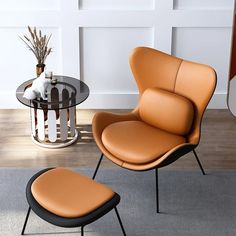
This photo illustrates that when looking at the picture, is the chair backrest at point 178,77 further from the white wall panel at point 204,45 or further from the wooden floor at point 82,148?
the white wall panel at point 204,45

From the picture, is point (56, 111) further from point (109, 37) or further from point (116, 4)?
point (116, 4)

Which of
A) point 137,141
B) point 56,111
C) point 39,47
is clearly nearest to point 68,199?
point 137,141

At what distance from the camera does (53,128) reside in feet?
13.5

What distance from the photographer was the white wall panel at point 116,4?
4434 millimetres

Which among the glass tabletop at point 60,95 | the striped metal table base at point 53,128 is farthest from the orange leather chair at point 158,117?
the striped metal table base at point 53,128

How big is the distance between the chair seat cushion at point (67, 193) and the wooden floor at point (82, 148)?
81 centimetres

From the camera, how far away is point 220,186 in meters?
3.71

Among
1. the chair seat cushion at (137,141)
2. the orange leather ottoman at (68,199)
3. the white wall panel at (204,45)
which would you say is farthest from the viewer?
the white wall panel at (204,45)

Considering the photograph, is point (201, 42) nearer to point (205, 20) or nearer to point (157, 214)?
point (205, 20)

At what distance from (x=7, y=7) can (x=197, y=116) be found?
1.81 m

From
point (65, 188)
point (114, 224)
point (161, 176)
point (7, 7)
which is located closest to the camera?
point (65, 188)

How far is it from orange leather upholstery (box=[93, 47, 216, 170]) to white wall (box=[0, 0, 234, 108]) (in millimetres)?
813

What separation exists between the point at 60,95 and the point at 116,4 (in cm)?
92

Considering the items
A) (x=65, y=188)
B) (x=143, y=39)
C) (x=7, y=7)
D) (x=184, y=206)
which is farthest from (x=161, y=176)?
(x=7, y=7)
